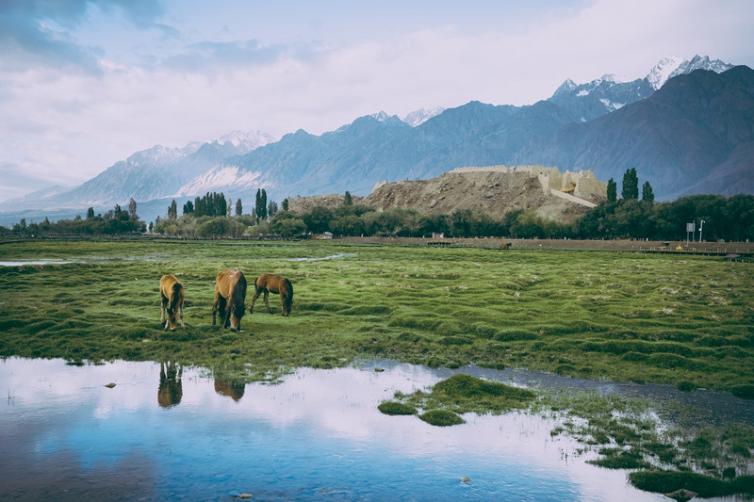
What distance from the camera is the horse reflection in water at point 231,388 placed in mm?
21281

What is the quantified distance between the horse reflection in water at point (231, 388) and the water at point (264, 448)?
0.21ft

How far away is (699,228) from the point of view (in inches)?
5925

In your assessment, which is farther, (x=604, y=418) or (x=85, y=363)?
(x=85, y=363)

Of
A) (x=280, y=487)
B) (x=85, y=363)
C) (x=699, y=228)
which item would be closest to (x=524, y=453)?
(x=280, y=487)

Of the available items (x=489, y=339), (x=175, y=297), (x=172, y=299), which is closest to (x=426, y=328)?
(x=489, y=339)

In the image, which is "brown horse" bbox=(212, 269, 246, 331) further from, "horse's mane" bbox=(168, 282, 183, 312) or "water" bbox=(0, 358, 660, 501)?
"water" bbox=(0, 358, 660, 501)

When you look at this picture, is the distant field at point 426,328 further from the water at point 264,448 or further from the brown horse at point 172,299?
the water at point 264,448

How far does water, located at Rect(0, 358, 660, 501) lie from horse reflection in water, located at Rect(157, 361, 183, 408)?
0.26ft

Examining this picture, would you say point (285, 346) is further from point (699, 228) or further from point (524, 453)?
point (699, 228)

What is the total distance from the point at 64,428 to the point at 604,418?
1575 centimetres

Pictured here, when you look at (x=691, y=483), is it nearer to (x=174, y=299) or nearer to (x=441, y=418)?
(x=441, y=418)

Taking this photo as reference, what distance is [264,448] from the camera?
16.8 metres

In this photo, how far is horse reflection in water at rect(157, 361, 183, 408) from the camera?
2083 centimetres

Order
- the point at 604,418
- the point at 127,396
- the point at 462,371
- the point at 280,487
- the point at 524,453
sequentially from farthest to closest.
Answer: the point at 462,371
the point at 127,396
the point at 604,418
the point at 524,453
the point at 280,487
